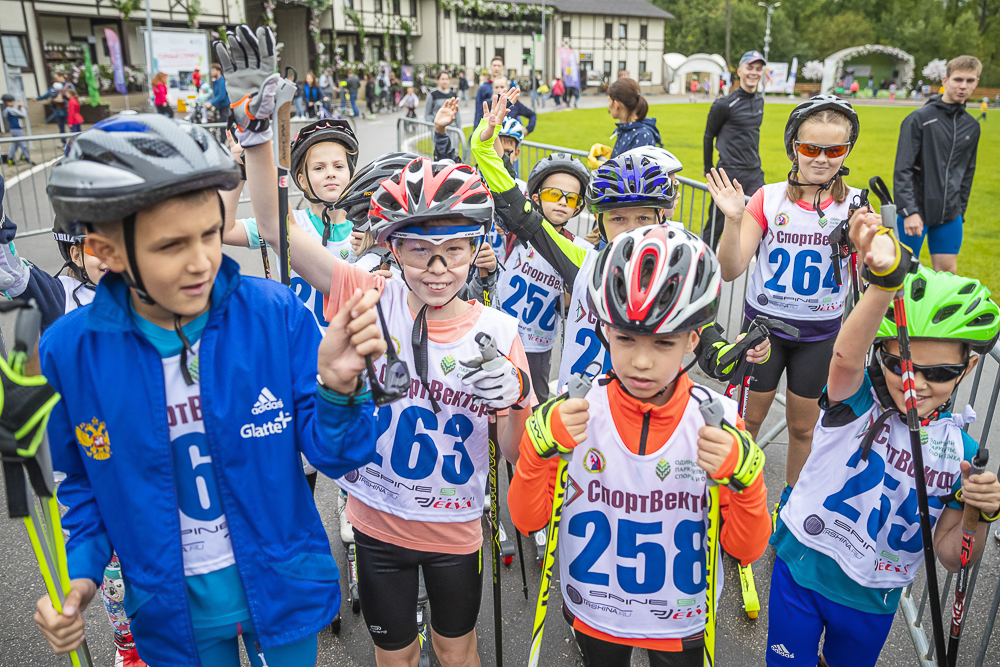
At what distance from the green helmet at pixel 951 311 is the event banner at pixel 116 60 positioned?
37236mm

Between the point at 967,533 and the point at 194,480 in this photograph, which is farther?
the point at 967,533

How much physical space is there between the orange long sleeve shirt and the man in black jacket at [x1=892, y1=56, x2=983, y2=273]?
6.44 meters

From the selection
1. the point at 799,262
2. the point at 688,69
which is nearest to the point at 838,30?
the point at 688,69

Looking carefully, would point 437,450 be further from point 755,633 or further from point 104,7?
point 104,7

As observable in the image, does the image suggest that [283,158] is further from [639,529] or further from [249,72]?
[639,529]

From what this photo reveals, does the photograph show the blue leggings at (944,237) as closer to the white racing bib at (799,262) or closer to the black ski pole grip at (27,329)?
the white racing bib at (799,262)

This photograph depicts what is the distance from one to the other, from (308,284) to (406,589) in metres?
2.25

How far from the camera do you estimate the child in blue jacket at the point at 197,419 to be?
197 cm

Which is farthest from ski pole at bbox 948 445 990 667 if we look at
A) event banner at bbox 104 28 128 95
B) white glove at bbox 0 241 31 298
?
event banner at bbox 104 28 128 95

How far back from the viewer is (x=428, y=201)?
284cm

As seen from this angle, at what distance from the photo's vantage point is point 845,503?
9.77ft

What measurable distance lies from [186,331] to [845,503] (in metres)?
2.72

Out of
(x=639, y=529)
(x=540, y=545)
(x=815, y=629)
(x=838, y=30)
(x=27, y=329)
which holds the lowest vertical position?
(x=540, y=545)

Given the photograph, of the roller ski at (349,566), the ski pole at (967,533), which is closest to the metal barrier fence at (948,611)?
the ski pole at (967,533)
